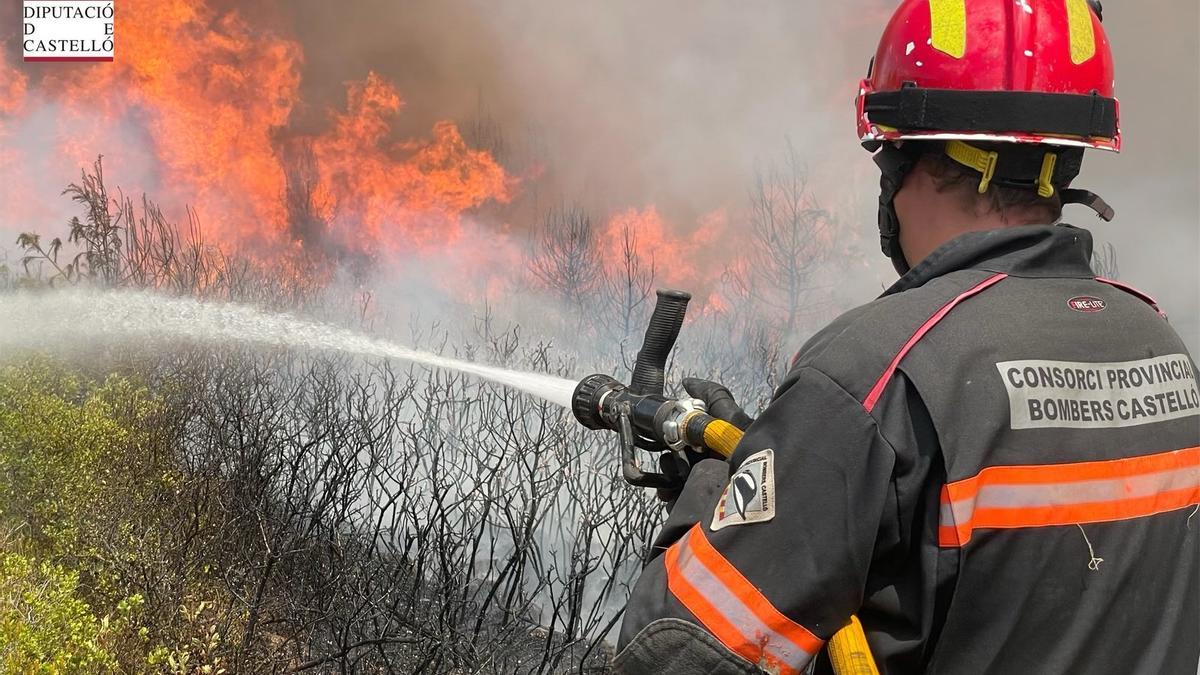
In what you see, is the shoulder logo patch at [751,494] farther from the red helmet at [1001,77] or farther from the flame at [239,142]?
the flame at [239,142]

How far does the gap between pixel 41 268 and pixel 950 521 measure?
1462 cm

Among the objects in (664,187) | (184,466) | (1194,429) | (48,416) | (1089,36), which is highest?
(1089,36)

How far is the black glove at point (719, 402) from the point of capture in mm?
1767

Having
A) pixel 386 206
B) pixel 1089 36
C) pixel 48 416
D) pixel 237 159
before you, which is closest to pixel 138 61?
pixel 237 159

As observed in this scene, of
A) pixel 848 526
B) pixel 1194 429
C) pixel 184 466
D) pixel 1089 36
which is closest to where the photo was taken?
pixel 848 526

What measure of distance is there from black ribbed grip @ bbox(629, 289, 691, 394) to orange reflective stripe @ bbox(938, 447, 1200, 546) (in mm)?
948

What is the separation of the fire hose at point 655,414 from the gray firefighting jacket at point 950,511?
33 centimetres

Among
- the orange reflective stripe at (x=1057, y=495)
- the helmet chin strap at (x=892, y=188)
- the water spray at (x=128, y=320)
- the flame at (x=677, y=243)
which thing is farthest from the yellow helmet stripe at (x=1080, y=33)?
the flame at (x=677, y=243)

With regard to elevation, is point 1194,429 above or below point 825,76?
below

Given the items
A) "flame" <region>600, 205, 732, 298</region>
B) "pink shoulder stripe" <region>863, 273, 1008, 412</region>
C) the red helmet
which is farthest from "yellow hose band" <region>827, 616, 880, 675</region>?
"flame" <region>600, 205, 732, 298</region>

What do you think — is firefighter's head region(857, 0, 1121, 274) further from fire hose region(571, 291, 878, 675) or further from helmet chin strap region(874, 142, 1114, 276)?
fire hose region(571, 291, 878, 675)

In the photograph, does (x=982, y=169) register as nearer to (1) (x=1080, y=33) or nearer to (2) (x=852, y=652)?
(1) (x=1080, y=33)

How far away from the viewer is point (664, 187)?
16031mm

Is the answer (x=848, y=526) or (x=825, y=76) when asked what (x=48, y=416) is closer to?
(x=848, y=526)
